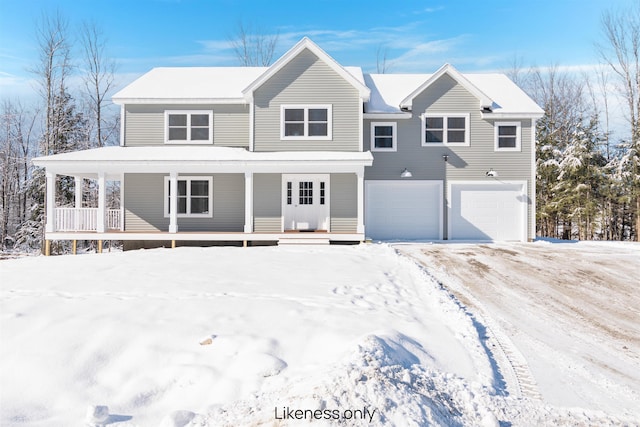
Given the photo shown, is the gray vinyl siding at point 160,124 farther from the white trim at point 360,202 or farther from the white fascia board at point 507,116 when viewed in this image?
the white fascia board at point 507,116

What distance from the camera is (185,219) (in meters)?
14.8

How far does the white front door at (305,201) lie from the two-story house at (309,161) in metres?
0.04

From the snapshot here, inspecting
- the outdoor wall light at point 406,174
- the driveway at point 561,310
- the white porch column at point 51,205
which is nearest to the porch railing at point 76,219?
the white porch column at point 51,205

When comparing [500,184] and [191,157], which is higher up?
[191,157]

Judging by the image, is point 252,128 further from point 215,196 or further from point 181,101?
point 181,101

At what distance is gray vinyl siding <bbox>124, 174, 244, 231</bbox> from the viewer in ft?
48.5

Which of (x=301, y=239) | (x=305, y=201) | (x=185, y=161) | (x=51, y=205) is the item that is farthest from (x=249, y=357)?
(x=51, y=205)

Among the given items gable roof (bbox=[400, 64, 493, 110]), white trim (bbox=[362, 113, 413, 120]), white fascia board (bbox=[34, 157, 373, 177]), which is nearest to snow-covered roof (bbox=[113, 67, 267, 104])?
white fascia board (bbox=[34, 157, 373, 177])

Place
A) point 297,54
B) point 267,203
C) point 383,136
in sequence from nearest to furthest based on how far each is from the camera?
point 267,203 → point 297,54 → point 383,136

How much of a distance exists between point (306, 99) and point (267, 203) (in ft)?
13.9

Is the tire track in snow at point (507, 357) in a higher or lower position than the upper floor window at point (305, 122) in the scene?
lower

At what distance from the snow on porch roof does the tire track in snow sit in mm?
7311

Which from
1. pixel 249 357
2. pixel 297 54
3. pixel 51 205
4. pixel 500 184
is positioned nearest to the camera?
pixel 249 357

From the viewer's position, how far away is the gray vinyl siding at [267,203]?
14219 millimetres
